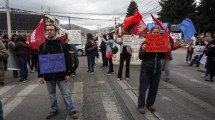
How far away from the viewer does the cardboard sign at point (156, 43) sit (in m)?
4.94

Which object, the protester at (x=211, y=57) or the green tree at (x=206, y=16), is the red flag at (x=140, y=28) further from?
the green tree at (x=206, y=16)

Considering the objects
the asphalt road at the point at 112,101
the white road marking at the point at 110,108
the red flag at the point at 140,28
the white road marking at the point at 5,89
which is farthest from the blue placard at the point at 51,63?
the red flag at the point at 140,28

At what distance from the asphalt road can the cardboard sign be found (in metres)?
1.43

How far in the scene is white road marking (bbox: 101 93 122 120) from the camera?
4.88m

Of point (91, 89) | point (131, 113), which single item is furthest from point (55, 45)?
point (91, 89)

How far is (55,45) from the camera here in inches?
184

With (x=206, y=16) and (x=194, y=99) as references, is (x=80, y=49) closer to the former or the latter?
(x=194, y=99)

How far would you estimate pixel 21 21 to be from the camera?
60.6m

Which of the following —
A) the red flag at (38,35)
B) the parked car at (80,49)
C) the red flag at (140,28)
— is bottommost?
the parked car at (80,49)

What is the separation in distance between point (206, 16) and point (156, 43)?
38708mm

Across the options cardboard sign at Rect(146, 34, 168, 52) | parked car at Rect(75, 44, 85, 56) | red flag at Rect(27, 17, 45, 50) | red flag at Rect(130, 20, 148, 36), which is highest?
red flag at Rect(130, 20, 148, 36)

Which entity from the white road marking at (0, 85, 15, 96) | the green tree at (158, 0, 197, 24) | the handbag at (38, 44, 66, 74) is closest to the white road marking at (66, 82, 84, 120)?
the handbag at (38, 44, 66, 74)

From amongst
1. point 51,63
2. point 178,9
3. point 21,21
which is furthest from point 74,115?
point 21,21

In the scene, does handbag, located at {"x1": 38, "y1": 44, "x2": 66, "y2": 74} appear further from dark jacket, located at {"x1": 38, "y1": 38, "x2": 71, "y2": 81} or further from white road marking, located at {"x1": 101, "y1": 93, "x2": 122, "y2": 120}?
white road marking, located at {"x1": 101, "y1": 93, "x2": 122, "y2": 120}
